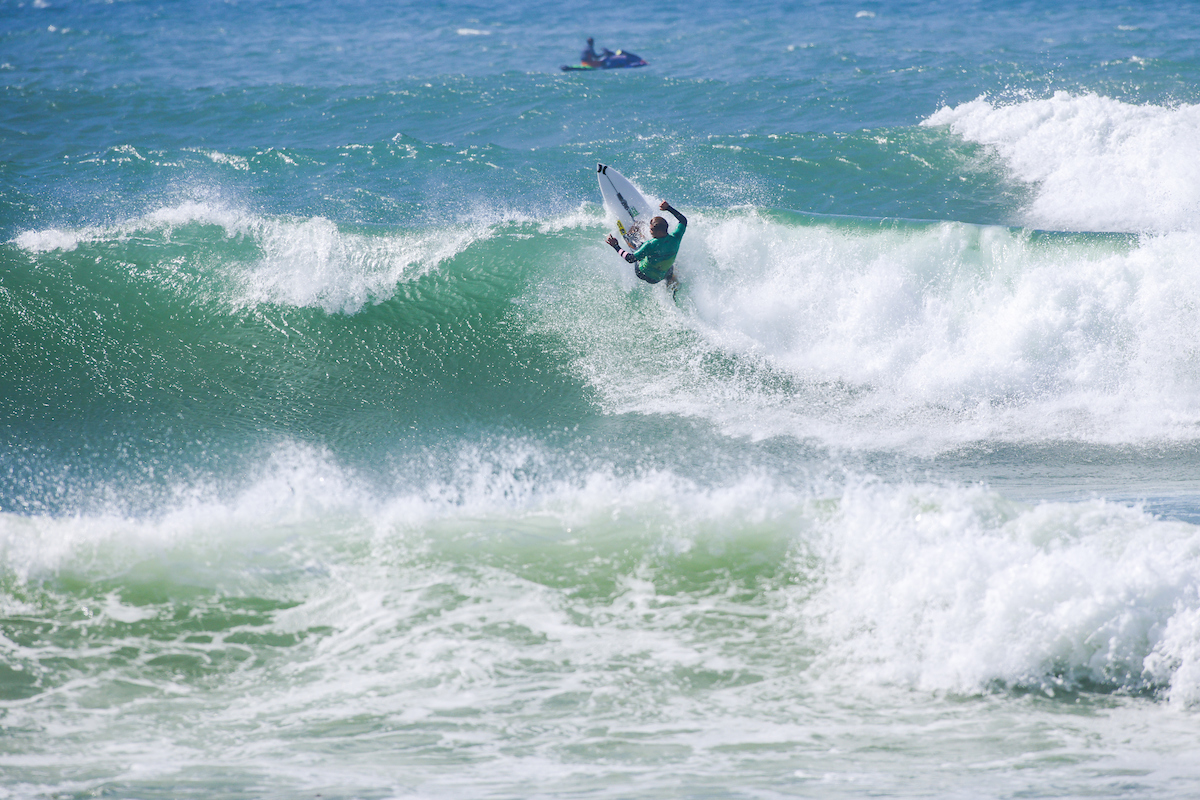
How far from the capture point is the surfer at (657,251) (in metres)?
10.7

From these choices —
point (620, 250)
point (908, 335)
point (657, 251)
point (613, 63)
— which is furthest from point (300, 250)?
point (613, 63)

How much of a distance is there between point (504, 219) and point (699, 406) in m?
5.13

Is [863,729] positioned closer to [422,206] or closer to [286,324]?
[286,324]

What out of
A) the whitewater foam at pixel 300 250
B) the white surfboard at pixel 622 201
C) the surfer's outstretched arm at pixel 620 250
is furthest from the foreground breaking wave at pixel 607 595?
the white surfboard at pixel 622 201

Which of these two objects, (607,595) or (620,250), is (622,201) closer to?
(620,250)

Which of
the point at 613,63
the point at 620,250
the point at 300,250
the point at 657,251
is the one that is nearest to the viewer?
the point at 657,251

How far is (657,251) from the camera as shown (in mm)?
10750

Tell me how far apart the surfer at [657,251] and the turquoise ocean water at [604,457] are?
1.55 ft

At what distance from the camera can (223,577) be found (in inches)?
272

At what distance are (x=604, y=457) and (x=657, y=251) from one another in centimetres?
310

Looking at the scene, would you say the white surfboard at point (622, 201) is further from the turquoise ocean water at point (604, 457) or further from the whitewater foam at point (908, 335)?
the whitewater foam at point (908, 335)

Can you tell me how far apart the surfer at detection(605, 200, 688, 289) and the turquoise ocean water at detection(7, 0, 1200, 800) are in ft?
1.55

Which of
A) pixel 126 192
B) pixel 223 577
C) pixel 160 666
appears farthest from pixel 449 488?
pixel 126 192

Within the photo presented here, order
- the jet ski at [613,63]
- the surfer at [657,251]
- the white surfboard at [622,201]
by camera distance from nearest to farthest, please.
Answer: the surfer at [657,251]
the white surfboard at [622,201]
the jet ski at [613,63]
